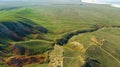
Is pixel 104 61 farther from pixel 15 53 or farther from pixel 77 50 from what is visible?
pixel 15 53

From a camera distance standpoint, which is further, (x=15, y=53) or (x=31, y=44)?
(x=31, y=44)

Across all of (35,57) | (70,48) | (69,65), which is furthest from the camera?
(70,48)

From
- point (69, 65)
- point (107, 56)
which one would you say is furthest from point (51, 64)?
point (107, 56)

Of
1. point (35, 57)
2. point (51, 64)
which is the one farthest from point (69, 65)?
point (35, 57)

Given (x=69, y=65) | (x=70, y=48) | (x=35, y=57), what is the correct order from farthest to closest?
1. (x=70, y=48)
2. (x=35, y=57)
3. (x=69, y=65)

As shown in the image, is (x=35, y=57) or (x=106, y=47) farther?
(x=106, y=47)

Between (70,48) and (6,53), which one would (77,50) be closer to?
(70,48)

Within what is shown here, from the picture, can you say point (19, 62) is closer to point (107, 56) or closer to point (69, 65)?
point (69, 65)
